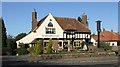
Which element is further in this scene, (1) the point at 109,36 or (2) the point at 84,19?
(1) the point at 109,36

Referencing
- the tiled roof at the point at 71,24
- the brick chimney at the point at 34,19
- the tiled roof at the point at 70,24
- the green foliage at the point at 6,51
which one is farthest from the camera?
the tiled roof at the point at 71,24

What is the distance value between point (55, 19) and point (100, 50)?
2328 centimetres

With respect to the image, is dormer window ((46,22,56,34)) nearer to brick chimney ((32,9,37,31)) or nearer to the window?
the window

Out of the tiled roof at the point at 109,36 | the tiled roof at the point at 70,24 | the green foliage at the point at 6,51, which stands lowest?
the green foliage at the point at 6,51

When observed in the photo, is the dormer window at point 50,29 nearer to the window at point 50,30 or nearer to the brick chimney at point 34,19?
the window at point 50,30

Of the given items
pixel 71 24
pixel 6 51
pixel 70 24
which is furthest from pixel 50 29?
pixel 6 51

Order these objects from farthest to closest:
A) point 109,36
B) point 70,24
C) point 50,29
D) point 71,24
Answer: point 109,36 < point 71,24 < point 70,24 < point 50,29

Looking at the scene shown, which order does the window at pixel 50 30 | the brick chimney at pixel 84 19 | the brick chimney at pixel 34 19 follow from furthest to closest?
the brick chimney at pixel 84 19 < the window at pixel 50 30 < the brick chimney at pixel 34 19

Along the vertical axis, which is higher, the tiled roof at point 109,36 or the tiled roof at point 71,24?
the tiled roof at point 71,24

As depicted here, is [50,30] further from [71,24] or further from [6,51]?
[6,51]

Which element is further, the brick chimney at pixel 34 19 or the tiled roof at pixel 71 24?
the tiled roof at pixel 71 24

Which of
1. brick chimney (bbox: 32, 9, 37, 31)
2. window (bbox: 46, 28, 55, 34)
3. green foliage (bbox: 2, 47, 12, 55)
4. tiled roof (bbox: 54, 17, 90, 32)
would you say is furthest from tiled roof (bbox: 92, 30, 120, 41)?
green foliage (bbox: 2, 47, 12, 55)

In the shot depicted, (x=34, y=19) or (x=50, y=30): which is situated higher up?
(x=34, y=19)

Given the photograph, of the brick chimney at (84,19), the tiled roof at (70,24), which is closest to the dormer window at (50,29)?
the tiled roof at (70,24)
